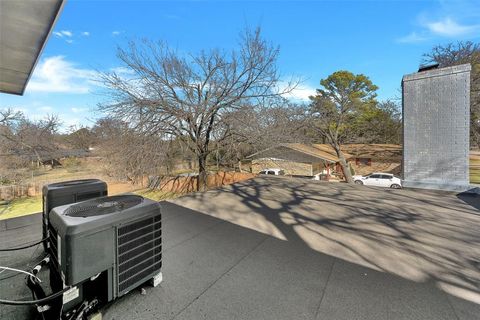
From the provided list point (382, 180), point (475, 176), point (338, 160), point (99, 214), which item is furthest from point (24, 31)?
point (475, 176)

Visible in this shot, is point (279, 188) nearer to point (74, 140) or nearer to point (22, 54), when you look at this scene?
point (22, 54)

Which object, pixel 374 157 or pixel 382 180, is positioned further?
pixel 374 157

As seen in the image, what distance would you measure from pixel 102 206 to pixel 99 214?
160 mm

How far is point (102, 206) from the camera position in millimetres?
1470

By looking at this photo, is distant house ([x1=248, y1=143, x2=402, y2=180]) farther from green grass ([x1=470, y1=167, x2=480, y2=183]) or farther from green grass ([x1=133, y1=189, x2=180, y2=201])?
green grass ([x1=133, y1=189, x2=180, y2=201])

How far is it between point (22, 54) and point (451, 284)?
470 centimetres

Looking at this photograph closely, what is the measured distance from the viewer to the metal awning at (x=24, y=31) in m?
1.76

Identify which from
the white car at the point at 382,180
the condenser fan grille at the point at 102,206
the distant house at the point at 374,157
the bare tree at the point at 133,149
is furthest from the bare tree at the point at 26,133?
the distant house at the point at 374,157

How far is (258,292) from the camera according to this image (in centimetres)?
166

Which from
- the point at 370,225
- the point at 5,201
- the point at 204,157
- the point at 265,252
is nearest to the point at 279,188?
the point at 370,225

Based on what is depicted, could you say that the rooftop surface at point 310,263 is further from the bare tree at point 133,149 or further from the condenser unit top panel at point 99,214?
the bare tree at point 133,149

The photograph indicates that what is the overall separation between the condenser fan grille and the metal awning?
1.55m

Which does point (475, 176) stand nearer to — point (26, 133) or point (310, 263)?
point (310, 263)

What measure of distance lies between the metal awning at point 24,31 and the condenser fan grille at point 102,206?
155 centimetres
